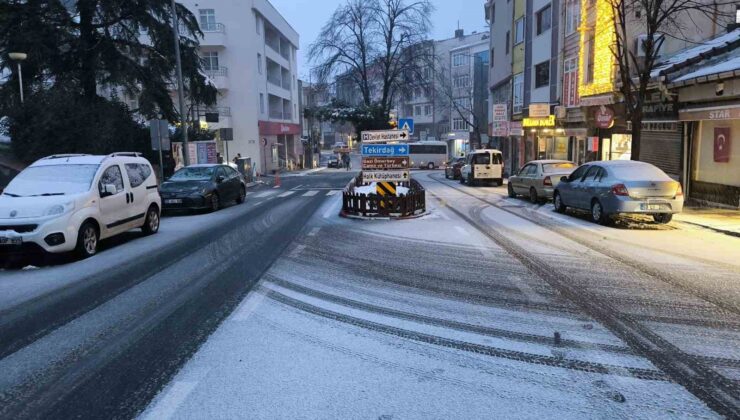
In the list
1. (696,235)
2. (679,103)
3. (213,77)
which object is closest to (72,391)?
(696,235)

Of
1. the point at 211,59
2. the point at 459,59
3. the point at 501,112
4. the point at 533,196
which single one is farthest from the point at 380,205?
the point at 459,59

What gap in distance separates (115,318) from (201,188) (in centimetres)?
1179

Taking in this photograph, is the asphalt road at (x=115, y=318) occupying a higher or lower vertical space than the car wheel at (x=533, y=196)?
lower

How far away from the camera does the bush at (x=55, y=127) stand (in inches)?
762

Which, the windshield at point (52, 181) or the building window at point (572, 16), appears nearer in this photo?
the windshield at point (52, 181)

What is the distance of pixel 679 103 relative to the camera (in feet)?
60.0

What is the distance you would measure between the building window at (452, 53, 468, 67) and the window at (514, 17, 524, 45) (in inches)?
1498

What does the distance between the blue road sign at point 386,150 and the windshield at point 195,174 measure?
229 inches

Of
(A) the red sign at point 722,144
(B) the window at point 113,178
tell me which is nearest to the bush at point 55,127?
(B) the window at point 113,178

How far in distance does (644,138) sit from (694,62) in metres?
4.06

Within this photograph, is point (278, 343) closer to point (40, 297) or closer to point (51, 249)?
point (40, 297)

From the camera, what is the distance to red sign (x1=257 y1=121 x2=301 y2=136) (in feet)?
167

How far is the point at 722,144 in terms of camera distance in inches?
648

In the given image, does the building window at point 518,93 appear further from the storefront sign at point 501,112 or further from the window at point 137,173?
the window at point 137,173
